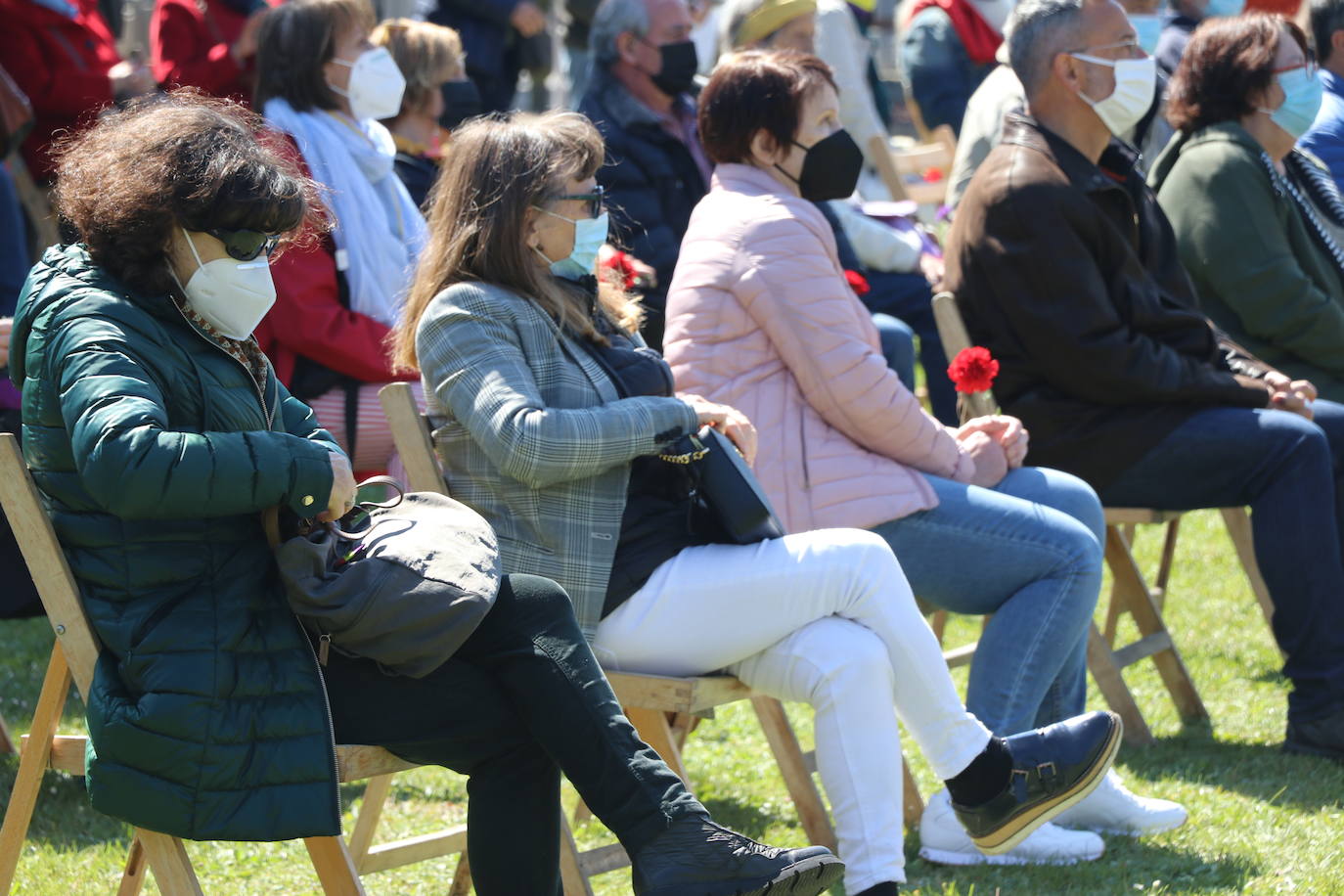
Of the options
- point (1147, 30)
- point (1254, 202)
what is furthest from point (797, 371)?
point (1147, 30)

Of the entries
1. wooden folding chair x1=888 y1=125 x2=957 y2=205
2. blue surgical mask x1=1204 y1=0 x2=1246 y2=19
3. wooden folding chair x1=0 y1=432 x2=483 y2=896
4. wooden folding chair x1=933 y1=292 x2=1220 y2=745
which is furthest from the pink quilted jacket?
blue surgical mask x1=1204 y1=0 x2=1246 y2=19

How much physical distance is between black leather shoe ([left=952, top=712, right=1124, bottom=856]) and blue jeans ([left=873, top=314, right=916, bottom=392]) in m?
2.28

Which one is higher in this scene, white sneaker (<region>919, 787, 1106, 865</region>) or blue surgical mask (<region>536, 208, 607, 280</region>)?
blue surgical mask (<region>536, 208, 607, 280</region>)

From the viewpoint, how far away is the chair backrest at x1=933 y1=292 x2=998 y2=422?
4379mm

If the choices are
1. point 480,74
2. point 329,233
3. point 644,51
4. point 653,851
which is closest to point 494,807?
point 653,851

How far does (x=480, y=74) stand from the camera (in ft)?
25.8

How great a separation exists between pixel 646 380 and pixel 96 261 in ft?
3.88

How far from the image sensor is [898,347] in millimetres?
5586

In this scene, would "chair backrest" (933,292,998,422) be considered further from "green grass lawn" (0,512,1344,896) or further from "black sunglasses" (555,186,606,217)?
"black sunglasses" (555,186,606,217)

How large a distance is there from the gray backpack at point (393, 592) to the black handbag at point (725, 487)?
2.13 ft

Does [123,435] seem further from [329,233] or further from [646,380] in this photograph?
[329,233]

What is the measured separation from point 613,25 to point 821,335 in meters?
2.42

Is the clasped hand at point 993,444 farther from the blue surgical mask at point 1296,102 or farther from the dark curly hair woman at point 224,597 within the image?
the blue surgical mask at point 1296,102

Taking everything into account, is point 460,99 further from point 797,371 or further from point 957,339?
point 797,371
